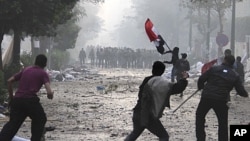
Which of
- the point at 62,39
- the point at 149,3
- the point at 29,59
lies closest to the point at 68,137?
the point at 29,59

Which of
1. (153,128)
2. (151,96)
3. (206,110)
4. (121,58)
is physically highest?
(151,96)

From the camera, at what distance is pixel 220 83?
10.9 metres

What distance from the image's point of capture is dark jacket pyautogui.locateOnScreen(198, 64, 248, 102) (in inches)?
428

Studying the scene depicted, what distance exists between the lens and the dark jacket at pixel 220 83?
428 inches

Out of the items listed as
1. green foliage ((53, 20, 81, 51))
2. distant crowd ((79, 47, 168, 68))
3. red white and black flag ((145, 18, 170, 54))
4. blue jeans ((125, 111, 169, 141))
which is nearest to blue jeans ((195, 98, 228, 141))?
blue jeans ((125, 111, 169, 141))

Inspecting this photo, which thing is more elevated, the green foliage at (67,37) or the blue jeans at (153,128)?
the green foliage at (67,37)

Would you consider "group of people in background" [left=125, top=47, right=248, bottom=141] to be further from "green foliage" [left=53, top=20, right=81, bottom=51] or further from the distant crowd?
the distant crowd

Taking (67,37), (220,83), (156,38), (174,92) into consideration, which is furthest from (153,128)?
(67,37)

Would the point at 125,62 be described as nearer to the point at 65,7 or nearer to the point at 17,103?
the point at 65,7

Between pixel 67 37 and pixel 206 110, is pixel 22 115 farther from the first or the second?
pixel 67 37

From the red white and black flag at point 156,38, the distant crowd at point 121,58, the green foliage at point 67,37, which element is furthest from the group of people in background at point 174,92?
the distant crowd at point 121,58

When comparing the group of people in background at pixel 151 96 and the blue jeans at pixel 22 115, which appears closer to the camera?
the group of people in background at pixel 151 96

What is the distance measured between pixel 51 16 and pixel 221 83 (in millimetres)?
12770

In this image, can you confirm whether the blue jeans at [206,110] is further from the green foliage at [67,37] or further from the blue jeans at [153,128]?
the green foliage at [67,37]
